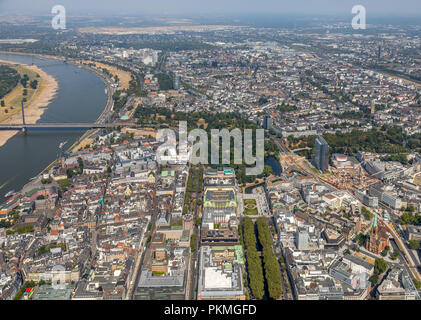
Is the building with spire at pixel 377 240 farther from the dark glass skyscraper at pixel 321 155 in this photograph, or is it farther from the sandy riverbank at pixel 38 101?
the sandy riverbank at pixel 38 101

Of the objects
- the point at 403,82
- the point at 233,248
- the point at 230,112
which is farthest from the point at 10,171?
the point at 403,82

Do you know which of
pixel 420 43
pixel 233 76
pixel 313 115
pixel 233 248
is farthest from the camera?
pixel 420 43

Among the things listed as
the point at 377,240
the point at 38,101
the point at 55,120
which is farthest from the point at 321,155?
the point at 38,101

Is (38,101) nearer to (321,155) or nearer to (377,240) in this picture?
(321,155)

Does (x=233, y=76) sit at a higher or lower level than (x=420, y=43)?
lower

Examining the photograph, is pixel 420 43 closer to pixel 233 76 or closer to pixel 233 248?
pixel 233 76
